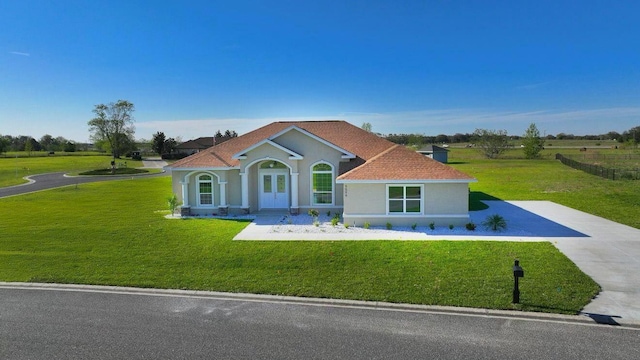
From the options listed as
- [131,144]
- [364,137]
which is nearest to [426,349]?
[364,137]

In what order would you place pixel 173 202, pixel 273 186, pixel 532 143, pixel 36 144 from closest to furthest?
1. pixel 173 202
2. pixel 273 186
3. pixel 532 143
4. pixel 36 144

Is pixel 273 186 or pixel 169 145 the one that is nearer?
pixel 273 186

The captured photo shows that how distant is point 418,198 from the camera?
1792cm


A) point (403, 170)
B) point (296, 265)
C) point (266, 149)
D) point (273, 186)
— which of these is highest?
point (266, 149)

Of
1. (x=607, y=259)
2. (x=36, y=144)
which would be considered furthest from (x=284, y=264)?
(x=36, y=144)

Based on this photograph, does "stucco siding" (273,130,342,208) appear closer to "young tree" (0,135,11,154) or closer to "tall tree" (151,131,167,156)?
"tall tree" (151,131,167,156)

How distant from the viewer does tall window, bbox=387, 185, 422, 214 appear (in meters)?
17.9

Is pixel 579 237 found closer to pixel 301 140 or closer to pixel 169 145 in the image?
pixel 301 140

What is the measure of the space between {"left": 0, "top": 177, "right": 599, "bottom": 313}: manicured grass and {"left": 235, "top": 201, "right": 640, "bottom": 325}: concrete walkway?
55 cm

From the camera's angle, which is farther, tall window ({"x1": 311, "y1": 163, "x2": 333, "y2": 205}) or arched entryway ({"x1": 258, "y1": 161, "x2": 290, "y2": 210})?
arched entryway ({"x1": 258, "y1": 161, "x2": 290, "y2": 210})

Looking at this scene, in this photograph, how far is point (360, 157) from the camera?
21797 millimetres

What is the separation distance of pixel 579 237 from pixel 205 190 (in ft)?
60.9

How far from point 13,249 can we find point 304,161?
13.4 meters

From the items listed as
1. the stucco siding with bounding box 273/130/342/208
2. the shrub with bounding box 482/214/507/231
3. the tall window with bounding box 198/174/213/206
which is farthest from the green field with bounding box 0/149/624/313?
the stucco siding with bounding box 273/130/342/208
